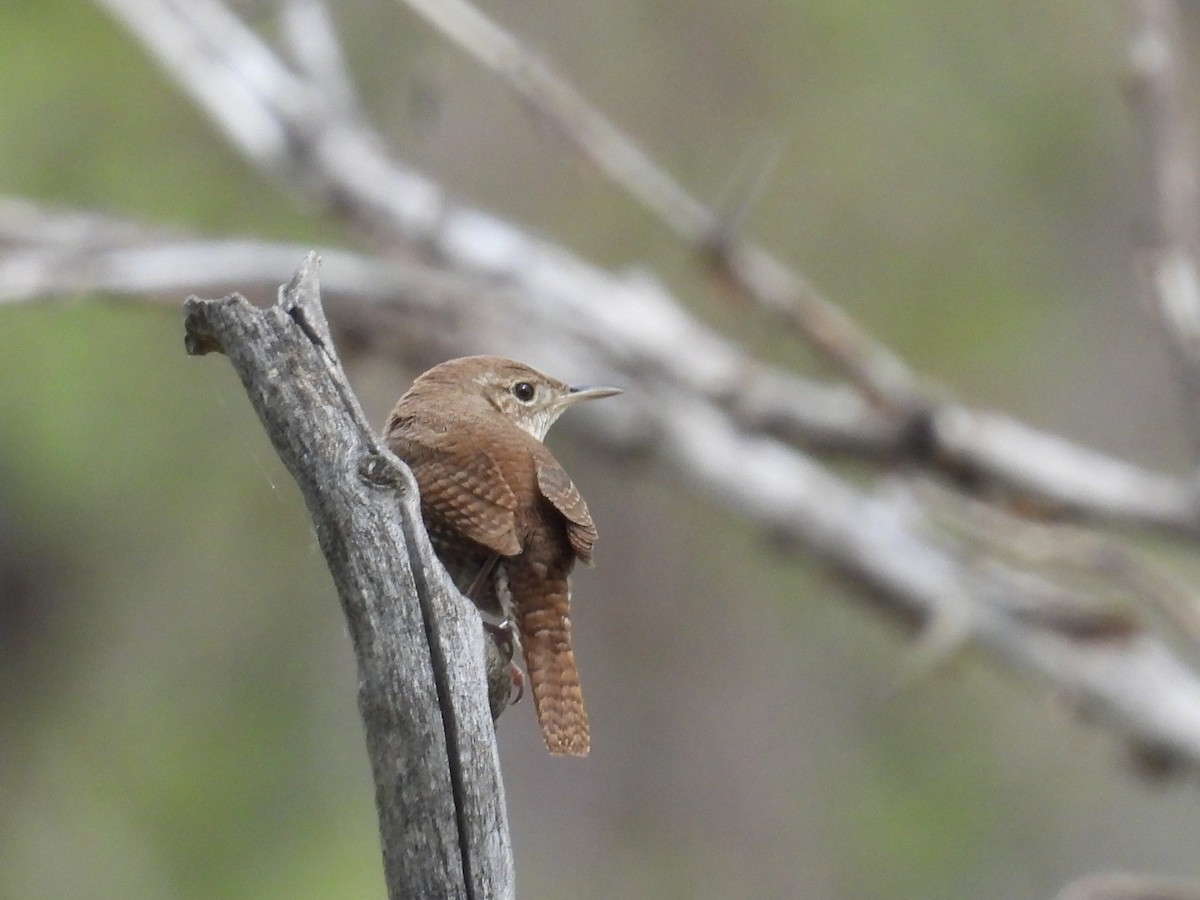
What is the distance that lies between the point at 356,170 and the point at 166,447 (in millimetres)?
2737

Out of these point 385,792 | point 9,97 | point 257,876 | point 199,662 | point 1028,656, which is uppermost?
point 9,97

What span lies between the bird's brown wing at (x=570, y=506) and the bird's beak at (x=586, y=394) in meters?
0.55

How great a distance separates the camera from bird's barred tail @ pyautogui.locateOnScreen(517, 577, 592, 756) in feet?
6.71

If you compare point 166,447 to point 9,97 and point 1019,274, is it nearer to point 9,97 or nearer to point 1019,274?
point 9,97

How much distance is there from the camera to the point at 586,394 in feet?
9.59

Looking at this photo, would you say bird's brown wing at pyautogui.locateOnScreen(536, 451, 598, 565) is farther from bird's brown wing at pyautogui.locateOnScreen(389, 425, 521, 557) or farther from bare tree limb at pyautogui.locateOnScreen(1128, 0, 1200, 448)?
bare tree limb at pyautogui.locateOnScreen(1128, 0, 1200, 448)

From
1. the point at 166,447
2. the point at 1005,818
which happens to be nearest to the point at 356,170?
the point at 166,447

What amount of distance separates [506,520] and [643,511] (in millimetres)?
7166

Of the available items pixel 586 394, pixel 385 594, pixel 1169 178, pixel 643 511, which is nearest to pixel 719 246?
pixel 1169 178

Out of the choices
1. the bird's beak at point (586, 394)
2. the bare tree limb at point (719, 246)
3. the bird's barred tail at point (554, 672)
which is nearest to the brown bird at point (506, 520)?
the bird's barred tail at point (554, 672)

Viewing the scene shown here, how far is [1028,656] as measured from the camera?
5945mm

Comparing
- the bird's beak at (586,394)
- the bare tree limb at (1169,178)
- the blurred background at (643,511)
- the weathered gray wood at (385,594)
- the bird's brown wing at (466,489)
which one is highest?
the blurred background at (643,511)

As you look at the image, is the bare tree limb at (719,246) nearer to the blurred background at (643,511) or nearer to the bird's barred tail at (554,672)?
the blurred background at (643,511)

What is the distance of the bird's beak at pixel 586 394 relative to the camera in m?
2.85
